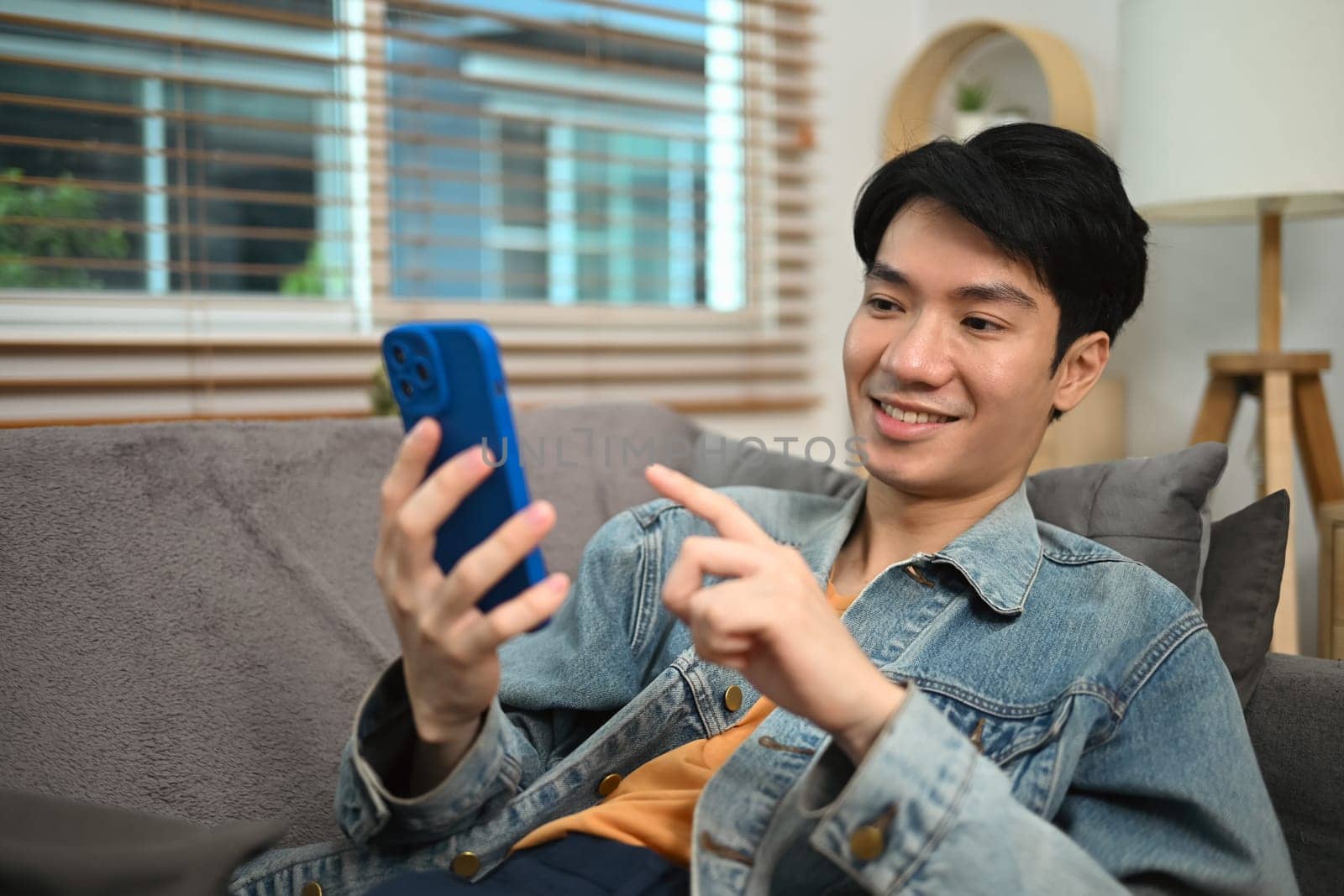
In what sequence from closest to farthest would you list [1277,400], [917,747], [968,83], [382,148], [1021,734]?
[917,747] → [1021,734] → [1277,400] → [382,148] → [968,83]

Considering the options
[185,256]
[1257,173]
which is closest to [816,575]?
[1257,173]

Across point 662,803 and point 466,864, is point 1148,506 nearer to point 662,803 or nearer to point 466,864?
Result: point 662,803

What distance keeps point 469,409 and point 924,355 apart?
0.51m

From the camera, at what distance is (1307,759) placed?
1.10 metres

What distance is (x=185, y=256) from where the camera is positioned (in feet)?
6.36

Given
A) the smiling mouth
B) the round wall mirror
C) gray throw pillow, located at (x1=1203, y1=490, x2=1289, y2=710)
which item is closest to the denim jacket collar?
the smiling mouth

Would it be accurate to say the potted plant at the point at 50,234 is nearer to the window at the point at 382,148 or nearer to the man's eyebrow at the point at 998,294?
the window at the point at 382,148

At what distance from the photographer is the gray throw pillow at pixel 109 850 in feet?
2.06

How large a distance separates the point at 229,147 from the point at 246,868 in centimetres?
139

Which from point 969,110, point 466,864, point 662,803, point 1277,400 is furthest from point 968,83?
point 466,864

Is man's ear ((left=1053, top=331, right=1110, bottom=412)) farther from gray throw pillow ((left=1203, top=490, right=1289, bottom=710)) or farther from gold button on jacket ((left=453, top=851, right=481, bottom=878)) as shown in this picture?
gold button on jacket ((left=453, top=851, right=481, bottom=878))

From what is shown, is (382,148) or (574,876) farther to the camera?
(382,148)

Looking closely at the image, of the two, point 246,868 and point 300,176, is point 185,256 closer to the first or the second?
point 300,176

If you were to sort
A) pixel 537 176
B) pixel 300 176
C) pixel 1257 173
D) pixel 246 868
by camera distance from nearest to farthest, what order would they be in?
pixel 246 868
pixel 1257 173
pixel 300 176
pixel 537 176
